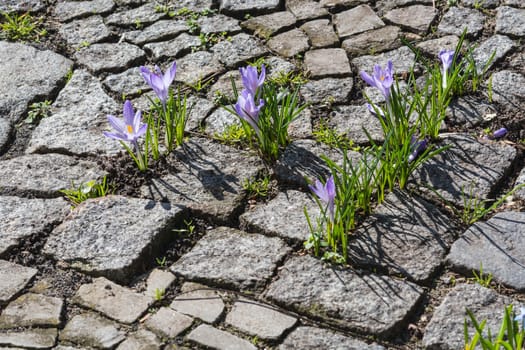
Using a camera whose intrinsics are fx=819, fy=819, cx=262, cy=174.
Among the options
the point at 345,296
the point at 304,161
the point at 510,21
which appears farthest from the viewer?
the point at 510,21

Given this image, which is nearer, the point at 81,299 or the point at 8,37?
the point at 81,299

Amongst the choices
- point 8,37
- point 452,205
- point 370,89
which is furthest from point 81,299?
point 8,37

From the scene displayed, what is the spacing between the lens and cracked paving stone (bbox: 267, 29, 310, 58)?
14.0ft

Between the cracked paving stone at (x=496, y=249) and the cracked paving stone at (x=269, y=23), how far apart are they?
1.85 meters

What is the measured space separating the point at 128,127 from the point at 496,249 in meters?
1.50

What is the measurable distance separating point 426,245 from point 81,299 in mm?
1247

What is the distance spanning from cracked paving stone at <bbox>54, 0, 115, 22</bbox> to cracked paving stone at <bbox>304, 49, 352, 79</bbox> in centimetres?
133

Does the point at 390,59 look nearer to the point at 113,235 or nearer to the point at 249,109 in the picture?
the point at 249,109

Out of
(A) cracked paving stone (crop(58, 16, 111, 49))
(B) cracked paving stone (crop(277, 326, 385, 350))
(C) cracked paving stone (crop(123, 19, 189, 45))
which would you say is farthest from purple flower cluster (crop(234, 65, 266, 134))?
(A) cracked paving stone (crop(58, 16, 111, 49))

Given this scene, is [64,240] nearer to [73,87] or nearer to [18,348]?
[18,348]

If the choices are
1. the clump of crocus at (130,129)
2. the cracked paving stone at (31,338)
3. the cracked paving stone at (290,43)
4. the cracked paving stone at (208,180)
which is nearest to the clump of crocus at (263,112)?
the cracked paving stone at (208,180)

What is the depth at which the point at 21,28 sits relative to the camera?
4629 mm

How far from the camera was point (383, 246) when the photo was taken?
9.78ft

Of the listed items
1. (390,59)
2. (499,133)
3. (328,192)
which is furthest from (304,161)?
(390,59)
